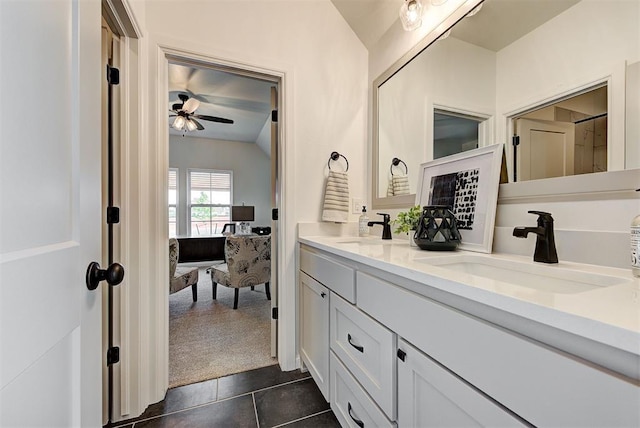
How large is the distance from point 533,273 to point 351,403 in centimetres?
89

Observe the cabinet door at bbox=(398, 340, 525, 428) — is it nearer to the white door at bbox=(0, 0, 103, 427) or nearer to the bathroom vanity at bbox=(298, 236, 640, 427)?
the bathroom vanity at bbox=(298, 236, 640, 427)

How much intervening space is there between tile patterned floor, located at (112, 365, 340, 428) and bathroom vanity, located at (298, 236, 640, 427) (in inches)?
11.5

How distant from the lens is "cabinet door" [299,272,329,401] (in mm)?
1420

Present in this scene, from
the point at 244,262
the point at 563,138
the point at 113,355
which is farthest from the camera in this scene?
the point at 244,262

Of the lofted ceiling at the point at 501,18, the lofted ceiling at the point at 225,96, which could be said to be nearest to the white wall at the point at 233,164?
the lofted ceiling at the point at 225,96

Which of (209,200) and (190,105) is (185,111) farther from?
(209,200)

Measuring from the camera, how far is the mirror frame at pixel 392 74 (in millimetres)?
1401

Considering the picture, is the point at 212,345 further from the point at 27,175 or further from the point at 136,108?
the point at 27,175

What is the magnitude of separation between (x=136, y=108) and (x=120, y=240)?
69 centimetres

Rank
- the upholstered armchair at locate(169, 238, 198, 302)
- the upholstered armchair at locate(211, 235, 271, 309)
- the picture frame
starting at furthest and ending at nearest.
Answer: the upholstered armchair at locate(211, 235, 271, 309)
the upholstered armchair at locate(169, 238, 198, 302)
the picture frame

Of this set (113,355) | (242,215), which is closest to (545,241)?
(113,355)

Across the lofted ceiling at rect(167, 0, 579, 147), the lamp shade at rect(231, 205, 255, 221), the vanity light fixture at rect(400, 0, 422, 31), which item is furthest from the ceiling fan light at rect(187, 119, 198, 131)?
the vanity light fixture at rect(400, 0, 422, 31)

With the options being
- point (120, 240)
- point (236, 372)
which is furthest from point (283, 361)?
point (120, 240)

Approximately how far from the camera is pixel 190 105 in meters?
3.63
